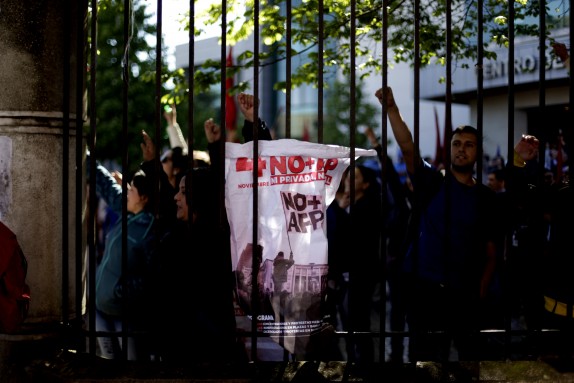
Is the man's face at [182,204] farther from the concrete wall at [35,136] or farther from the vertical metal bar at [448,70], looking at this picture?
the vertical metal bar at [448,70]

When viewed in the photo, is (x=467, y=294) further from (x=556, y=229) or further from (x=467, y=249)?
(x=556, y=229)

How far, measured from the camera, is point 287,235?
11.6 feet

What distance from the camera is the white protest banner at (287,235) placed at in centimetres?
355

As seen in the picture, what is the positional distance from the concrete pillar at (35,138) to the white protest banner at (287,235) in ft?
2.84

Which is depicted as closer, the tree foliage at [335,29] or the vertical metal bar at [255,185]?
the vertical metal bar at [255,185]

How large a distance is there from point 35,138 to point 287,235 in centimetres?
134

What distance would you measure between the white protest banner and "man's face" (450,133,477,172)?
49.1 inches

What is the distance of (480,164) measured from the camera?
366 centimetres

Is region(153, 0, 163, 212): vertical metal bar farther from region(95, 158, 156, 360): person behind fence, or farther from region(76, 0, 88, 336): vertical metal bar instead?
Result: region(95, 158, 156, 360): person behind fence

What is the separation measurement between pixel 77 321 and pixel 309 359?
3.94 feet

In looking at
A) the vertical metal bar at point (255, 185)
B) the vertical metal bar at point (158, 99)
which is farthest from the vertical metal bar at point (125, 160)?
the vertical metal bar at point (255, 185)

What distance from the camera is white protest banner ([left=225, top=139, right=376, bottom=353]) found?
11.7ft

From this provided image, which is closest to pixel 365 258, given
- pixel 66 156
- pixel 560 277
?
pixel 560 277

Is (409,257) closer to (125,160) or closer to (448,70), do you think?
(448,70)
